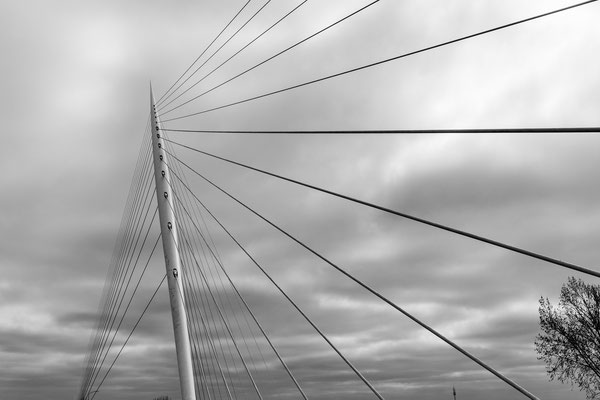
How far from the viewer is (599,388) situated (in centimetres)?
2883

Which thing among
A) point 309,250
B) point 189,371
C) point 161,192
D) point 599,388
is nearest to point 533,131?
point 309,250

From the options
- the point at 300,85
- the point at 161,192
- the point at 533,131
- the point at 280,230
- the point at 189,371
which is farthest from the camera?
the point at 161,192

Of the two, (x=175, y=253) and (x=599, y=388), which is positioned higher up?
(x=175, y=253)

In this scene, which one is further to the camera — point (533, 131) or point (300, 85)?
point (300, 85)

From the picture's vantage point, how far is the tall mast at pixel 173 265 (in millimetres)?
13109

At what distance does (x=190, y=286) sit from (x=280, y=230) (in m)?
4.72

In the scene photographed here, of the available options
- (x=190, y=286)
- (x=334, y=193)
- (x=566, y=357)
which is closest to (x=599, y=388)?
(x=566, y=357)

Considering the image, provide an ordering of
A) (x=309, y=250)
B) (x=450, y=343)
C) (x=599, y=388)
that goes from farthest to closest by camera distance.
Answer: (x=599, y=388) → (x=309, y=250) → (x=450, y=343)

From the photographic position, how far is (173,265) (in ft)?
47.4

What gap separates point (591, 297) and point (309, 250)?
1029 inches

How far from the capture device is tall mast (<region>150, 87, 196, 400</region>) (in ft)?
43.0

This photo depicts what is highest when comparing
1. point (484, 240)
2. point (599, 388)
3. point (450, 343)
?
point (484, 240)

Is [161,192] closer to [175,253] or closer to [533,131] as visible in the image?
[175,253]

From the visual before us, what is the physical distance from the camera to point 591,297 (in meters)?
30.5
